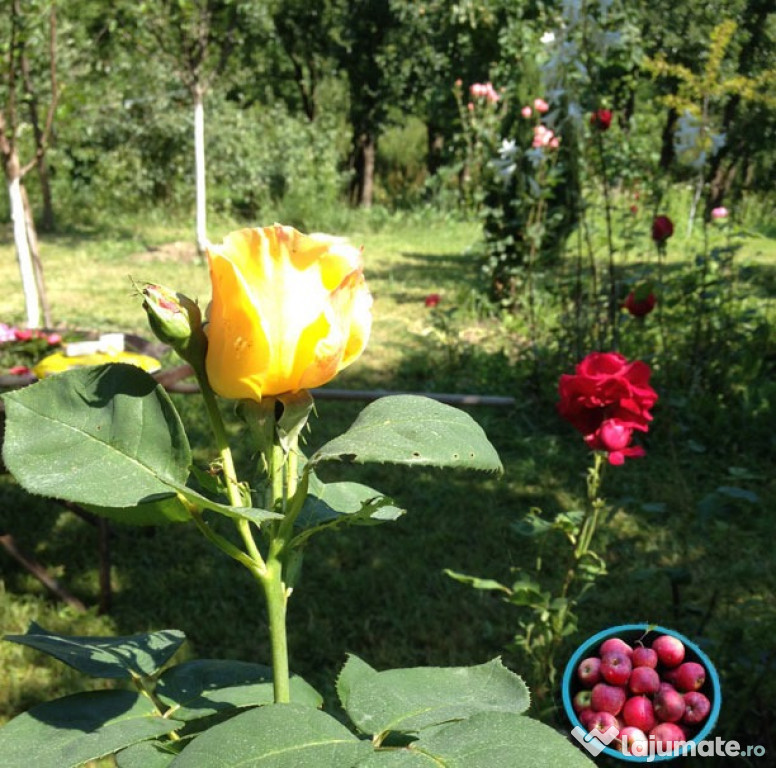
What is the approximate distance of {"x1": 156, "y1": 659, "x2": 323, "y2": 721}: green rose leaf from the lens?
2.04ft

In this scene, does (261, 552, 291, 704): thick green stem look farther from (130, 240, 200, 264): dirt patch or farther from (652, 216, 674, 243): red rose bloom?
(130, 240, 200, 264): dirt patch

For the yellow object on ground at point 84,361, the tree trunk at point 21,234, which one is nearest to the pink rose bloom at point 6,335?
the yellow object on ground at point 84,361

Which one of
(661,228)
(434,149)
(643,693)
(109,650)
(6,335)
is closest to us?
(109,650)

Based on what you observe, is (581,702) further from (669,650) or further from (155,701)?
(155,701)

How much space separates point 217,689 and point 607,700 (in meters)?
0.98

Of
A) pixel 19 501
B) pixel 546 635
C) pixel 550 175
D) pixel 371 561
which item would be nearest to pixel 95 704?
pixel 546 635

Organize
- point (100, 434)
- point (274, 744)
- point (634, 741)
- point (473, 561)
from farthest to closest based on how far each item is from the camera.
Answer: point (473, 561), point (634, 741), point (100, 434), point (274, 744)

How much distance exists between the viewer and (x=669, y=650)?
1534 millimetres

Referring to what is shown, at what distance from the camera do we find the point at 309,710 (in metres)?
0.47

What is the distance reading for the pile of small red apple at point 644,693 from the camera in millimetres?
1443

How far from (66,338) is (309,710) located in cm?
290

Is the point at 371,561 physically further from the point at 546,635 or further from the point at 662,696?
the point at 662,696

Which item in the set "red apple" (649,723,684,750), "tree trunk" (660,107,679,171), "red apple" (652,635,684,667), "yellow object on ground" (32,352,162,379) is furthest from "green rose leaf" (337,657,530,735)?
"tree trunk" (660,107,679,171)

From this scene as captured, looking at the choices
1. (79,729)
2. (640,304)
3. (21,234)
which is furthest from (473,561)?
(21,234)
